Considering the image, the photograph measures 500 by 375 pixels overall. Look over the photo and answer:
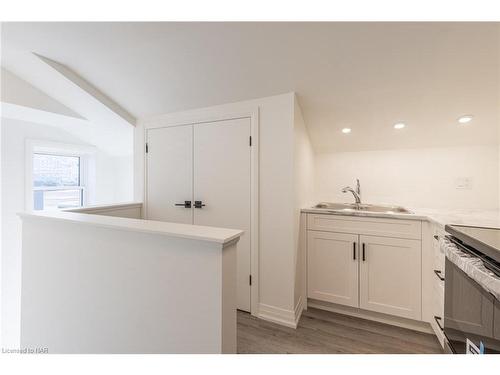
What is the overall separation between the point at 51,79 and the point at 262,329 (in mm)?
2893

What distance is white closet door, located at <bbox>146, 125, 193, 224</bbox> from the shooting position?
92.4 inches

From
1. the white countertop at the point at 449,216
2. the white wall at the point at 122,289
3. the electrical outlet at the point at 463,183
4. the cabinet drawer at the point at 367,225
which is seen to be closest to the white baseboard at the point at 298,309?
the cabinet drawer at the point at 367,225

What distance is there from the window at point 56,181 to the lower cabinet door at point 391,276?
3.77 meters

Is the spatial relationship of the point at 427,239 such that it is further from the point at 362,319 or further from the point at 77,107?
the point at 77,107

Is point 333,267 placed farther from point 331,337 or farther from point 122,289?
point 122,289

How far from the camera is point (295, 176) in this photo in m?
1.90

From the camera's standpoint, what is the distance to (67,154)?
124 inches

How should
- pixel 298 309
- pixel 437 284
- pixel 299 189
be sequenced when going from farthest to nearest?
pixel 299 189, pixel 298 309, pixel 437 284

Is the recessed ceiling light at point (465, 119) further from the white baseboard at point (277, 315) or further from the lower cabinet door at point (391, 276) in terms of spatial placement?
the white baseboard at point (277, 315)

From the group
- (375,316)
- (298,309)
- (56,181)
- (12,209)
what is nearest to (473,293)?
(375,316)

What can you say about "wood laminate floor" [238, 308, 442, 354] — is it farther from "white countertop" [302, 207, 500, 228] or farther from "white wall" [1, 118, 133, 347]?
"white wall" [1, 118, 133, 347]

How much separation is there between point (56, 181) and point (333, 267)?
12.0ft

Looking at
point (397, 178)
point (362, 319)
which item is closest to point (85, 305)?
point (362, 319)
